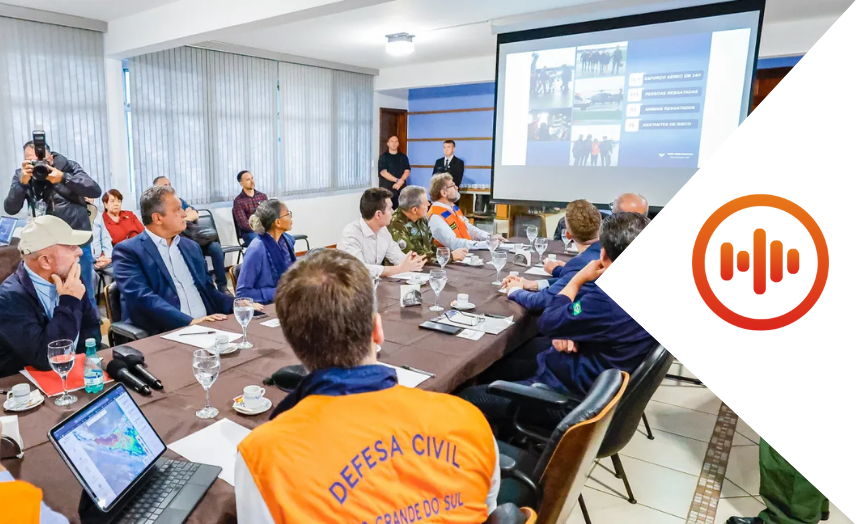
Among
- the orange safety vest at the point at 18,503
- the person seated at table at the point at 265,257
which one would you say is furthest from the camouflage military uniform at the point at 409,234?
the orange safety vest at the point at 18,503

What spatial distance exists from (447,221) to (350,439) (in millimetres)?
3451

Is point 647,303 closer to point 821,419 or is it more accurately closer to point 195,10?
point 821,419

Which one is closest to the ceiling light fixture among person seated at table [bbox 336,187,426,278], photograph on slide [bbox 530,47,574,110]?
photograph on slide [bbox 530,47,574,110]

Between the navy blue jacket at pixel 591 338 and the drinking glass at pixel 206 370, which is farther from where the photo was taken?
the navy blue jacket at pixel 591 338

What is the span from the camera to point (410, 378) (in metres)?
1.51

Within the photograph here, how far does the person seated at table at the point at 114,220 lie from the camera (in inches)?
185

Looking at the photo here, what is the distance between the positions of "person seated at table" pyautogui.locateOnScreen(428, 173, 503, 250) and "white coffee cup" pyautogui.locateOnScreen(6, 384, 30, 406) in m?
2.94

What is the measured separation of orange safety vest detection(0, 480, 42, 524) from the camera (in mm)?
628

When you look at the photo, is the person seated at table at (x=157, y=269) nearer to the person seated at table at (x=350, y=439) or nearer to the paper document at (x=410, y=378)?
the paper document at (x=410, y=378)

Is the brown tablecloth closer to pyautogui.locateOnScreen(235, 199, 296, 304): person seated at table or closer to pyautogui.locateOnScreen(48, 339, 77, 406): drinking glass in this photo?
pyautogui.locateOnScreen(48, 339, 77, 406): drinking glass

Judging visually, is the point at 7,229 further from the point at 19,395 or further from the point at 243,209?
the point at 19,395

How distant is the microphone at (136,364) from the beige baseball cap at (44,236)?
520 mm

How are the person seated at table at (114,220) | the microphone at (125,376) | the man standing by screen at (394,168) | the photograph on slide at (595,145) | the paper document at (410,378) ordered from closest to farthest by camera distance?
the microphone at (125,376)
the paper document at (410,378)
the photograph on slide at (595,145)
the person seated at table at (114,220)
the man standing by screen at (394,168)

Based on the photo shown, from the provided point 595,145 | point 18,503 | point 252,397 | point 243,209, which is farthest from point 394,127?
point 18,503
